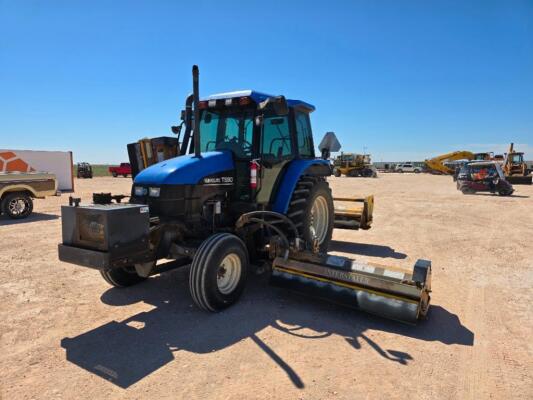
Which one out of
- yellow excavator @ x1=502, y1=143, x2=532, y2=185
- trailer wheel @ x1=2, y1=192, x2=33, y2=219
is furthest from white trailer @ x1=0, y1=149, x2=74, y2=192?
yellow excavator @ x1=502, y1=143, x2=532, y2=185

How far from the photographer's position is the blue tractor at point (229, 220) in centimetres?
351

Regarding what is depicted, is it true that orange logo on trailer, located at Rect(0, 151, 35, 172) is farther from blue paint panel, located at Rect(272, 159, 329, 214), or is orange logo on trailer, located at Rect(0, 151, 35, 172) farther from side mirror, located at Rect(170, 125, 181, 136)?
blue paint panel, located at Rect(272, 159, 329, 214)

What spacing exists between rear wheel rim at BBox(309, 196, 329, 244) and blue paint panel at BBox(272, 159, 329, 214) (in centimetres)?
119

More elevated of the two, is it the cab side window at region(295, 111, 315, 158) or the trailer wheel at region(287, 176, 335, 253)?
the cab side window at region(295, 111, 315, 158)

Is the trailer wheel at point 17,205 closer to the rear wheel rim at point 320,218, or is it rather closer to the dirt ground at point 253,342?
the dirt ground at point 253,342

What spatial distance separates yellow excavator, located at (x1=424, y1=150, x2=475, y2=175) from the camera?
1646 inches

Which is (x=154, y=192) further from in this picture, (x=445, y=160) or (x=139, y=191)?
(x=445, y=160)

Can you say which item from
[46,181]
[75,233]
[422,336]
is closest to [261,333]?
Answer: [422,336]

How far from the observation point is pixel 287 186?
16.6ft

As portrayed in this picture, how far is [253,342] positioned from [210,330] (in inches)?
18.8

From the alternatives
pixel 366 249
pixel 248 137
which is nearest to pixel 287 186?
pixel 248 137

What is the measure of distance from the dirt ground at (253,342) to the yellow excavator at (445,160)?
41.2m

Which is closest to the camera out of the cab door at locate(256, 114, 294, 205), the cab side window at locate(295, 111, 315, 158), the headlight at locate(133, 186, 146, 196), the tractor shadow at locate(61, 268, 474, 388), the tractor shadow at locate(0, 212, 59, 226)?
the tractor shadow at locate(61, 268, 474, 388)

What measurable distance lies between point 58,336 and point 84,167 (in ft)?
129
